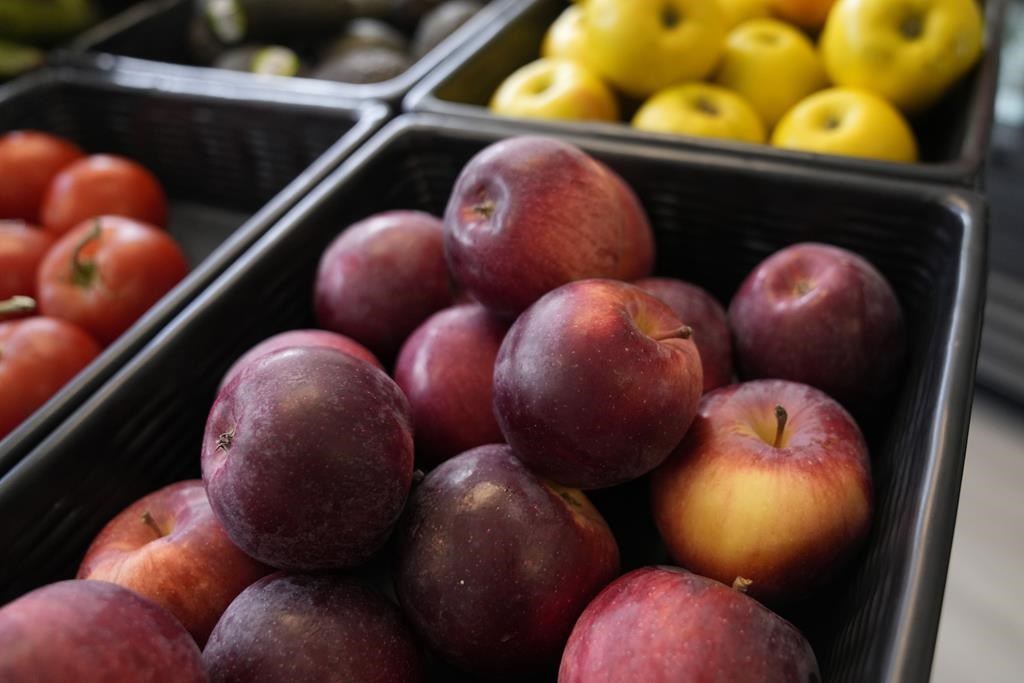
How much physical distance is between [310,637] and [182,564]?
0.13m

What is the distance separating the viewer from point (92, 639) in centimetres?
41

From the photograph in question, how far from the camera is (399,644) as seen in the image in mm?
535

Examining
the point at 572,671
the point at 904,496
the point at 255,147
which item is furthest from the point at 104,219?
the point at 904,496

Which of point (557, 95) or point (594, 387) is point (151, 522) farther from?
point (557, 95)

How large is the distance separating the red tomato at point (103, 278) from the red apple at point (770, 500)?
70cm

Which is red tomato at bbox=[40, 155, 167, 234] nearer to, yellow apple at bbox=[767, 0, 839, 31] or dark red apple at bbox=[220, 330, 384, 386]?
dark red apple at bbox=[220, 330, 384, 386]

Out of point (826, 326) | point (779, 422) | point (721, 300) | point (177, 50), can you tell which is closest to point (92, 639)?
point (779, 422)

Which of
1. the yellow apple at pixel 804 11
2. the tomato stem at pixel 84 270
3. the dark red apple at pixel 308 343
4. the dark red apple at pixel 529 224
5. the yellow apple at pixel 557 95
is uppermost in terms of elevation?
the yellow apple at pixel 804 11

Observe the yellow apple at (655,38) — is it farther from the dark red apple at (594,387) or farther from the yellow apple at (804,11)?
the dark red apple at (594,387)

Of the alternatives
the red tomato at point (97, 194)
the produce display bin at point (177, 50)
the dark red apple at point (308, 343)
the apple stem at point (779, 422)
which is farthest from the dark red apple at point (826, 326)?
the red tomato at point (97, 194)

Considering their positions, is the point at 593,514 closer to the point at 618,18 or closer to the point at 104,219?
the point at 618,18

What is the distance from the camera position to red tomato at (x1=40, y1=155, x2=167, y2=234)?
114 centimetres

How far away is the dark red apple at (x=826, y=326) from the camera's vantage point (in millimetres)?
690

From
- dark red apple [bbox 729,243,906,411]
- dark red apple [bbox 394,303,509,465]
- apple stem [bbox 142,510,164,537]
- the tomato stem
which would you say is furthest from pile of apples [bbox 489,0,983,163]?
apple stem [bbox 142,510,164,537]
